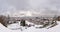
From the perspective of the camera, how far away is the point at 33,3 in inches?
44.9

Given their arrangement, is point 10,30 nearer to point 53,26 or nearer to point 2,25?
point 2,25

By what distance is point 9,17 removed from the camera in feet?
3.81

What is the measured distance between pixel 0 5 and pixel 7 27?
29cm

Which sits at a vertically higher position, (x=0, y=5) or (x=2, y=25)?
(x=0, y=5)

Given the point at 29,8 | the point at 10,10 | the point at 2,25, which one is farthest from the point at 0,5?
the point at 29,8

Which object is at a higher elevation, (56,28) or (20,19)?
(20,19)

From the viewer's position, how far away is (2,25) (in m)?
1.18

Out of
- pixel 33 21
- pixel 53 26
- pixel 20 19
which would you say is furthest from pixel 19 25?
pixel 53 26

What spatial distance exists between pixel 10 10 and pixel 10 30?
250 mm

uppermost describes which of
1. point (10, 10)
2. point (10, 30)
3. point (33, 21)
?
point (10, 10)

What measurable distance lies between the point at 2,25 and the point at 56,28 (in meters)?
0.68

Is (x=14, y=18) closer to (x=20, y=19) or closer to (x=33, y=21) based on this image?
(x=20, y=19)

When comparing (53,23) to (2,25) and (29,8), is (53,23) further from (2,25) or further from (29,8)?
(2,25)

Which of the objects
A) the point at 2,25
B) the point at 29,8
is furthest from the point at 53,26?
the point at 2,25
